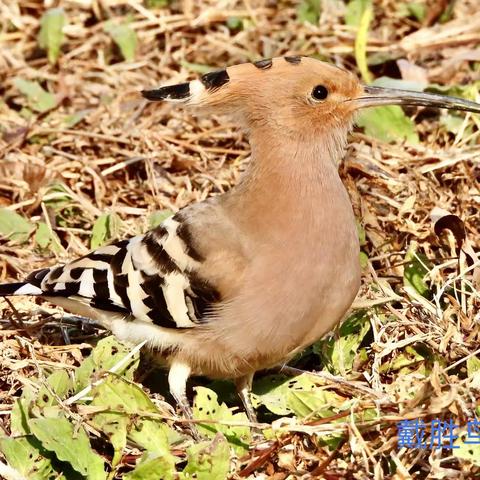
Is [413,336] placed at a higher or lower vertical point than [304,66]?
lower

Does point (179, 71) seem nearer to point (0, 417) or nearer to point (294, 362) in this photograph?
point (294, 362)

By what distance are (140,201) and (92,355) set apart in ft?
3.93

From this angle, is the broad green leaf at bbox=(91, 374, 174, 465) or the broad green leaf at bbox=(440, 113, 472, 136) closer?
the broad green leaf at bbox=(91, 374, 174, 465)

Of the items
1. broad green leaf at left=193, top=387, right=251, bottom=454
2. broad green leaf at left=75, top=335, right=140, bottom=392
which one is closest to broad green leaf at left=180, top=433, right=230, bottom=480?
broad green leaf at left=193, top=387, right=251, bottom=454

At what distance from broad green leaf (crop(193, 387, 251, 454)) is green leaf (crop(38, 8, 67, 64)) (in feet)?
8.30

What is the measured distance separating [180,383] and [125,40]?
2.28m

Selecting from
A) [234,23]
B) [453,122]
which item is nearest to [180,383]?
[453,122]

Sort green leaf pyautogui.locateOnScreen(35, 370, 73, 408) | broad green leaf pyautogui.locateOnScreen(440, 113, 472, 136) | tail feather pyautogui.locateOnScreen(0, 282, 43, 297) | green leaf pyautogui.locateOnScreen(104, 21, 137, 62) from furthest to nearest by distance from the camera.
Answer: green leaf pyautogui.locateOnScreen(104, 21, 137, 62) → broad green leaf pyautogui.locateOnScreen(440, 113, 472, 136) → tail feather pyautogui.locateOnScreen(0, 282, 43, 297) → green leaf pyautogui.locateOnScreen(35, 370, 73, 408)

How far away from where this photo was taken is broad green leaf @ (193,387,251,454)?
279cm

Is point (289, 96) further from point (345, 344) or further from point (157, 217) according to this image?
point (157, 217)

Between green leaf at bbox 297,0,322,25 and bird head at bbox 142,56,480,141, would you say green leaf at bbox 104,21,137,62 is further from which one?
bird head at bbox 142,56,480,141

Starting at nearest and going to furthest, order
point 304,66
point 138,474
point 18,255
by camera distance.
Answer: point 138,474 < point 304,66 < point 18,255

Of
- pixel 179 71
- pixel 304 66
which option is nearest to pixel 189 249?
pixel 304 66

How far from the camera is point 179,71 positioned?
4.86 meters
